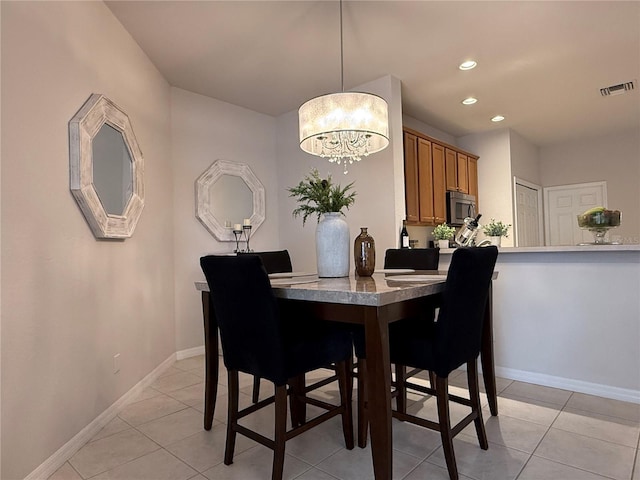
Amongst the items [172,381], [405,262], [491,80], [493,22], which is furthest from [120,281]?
[491,80]

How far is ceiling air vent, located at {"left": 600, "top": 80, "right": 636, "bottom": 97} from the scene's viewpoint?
148 inches

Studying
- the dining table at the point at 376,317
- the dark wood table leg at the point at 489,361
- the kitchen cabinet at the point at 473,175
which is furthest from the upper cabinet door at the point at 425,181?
the dining table at the point at 376,317

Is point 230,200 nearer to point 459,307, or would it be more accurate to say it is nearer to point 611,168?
point 459,307

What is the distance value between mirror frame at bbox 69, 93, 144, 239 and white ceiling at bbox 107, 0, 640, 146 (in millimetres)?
722

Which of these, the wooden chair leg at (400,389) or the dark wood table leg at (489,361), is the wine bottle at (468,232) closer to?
the dark wood table leg at (489,361)

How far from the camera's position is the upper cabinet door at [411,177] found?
12.6 ft

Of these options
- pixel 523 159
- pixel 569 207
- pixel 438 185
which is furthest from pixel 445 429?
pixel 569 207

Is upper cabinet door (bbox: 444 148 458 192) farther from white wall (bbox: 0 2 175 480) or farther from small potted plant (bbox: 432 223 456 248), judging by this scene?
white wall (bbox: 0 2 175 480)

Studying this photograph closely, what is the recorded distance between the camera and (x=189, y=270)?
375 centimetres

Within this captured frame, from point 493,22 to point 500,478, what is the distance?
280 cm

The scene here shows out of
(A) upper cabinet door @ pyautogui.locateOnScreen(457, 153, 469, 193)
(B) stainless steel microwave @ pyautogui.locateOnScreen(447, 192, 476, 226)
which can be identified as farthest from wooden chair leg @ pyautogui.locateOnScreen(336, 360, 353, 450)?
(A) upper cabinet door @ pyautogui.locateOnScreen(457, 153, 469, 193)

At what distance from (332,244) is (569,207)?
539cm

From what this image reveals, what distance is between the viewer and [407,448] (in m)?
1.90

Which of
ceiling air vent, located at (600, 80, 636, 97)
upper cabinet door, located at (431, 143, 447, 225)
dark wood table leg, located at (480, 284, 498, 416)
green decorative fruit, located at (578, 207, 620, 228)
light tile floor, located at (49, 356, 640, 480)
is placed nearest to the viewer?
light tile floor, located at (49, 356, 640, 480)
